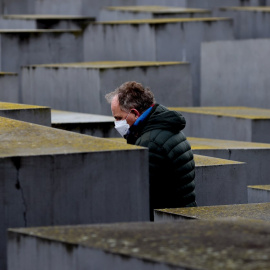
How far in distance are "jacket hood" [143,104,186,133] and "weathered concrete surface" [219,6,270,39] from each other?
50.5ft

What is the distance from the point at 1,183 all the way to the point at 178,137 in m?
1.47

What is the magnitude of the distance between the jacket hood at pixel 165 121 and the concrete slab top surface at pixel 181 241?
1449mm

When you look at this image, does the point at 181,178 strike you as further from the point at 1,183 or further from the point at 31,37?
the point at 31,37

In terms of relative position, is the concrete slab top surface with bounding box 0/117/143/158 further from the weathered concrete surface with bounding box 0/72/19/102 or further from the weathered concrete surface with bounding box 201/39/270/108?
the weathered concrete surface with bounding box 201/39/270/108

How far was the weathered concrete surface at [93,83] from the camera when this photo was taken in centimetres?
1438

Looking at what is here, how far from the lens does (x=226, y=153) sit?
1013 cm

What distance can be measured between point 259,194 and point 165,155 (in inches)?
123

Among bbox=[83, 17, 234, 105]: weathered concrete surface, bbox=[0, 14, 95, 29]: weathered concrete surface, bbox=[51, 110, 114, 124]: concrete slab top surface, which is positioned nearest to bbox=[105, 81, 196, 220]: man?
bbox=[51, 110, 114, 124]: concrete slab top surface

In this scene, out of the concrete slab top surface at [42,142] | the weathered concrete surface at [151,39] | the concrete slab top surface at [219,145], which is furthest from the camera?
the weathered concrete surface at [151,39]

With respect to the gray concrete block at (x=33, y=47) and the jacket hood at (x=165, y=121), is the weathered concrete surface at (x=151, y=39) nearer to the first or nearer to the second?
the gray concrete block at (x=33, y=47)

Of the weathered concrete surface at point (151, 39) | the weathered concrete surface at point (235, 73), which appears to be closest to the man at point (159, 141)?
the weathered concrete surface at point (235, 73)

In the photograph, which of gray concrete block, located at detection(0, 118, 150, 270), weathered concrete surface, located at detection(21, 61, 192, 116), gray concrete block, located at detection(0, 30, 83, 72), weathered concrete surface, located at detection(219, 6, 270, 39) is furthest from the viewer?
weathered concrete surface, located at detection(219, 6, 270, 39)

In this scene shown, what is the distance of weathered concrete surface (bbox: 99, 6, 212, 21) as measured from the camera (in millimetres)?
20609

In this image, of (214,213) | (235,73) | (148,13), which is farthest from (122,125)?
(148,13)
